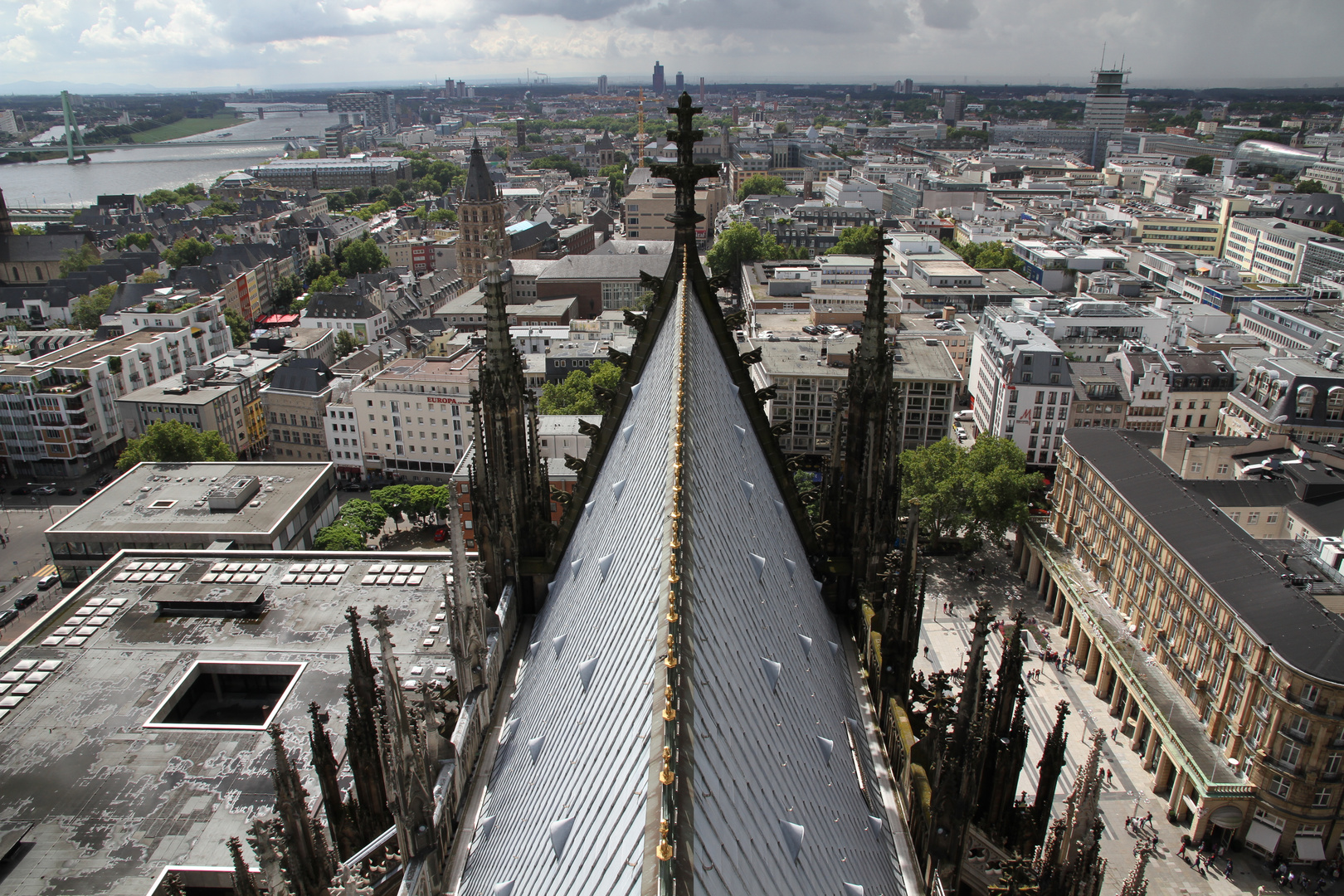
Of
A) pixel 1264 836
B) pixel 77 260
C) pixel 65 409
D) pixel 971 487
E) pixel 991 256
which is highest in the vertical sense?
pixel 991 256

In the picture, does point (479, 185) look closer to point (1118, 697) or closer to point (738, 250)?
point (738, 250)

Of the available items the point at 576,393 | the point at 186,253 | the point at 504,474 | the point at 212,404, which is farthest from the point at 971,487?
the point at 186,253

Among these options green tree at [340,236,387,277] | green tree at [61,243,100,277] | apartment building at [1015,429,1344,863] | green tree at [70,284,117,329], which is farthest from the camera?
green tree at [340,236,387,277]

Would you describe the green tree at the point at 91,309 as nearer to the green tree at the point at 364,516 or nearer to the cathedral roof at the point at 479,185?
the cathedral roof at the point at 479,185

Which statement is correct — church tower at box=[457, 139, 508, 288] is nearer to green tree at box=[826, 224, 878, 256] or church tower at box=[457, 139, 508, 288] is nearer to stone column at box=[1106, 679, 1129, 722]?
green tree at box=[826, 224, 878, 256]

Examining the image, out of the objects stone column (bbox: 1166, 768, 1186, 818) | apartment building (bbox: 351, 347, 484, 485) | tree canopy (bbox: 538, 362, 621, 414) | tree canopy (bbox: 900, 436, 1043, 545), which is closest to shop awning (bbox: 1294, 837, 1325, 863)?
stone column (bbox: 1166, 768, 1186, 818)

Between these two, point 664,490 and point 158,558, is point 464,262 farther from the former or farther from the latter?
point 664,490
